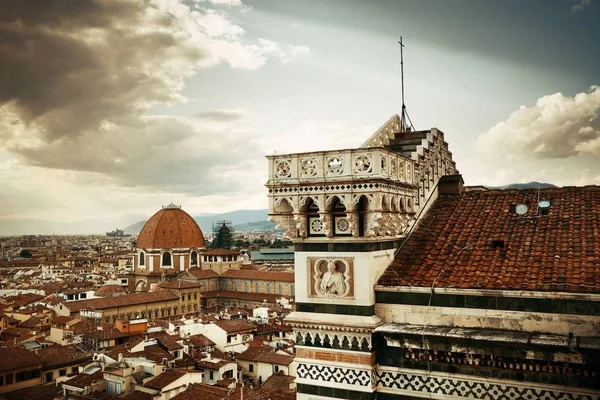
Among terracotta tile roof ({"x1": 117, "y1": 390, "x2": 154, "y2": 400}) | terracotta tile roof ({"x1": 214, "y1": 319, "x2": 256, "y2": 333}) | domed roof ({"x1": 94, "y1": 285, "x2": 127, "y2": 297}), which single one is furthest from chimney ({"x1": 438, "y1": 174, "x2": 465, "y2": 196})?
domed roof ({"x1": 94, "y1": 285, "x2": 127, "y2": 297})

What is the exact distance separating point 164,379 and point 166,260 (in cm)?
4340

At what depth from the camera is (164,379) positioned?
20.7 metres

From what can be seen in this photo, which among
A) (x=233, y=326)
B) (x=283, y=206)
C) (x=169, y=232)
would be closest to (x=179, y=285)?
(x=169, y=232)

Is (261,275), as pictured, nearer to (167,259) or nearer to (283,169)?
(167,259)

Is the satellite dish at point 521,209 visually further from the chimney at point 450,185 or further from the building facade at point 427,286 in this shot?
the chimney at point 450,185

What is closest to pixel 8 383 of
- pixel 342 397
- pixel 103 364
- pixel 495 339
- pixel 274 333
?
pixel 103 364

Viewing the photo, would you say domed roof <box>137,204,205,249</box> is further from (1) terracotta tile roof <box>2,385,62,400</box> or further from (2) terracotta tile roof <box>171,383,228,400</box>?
(2) terracotta tile roof <box>171,383,228,400</box>

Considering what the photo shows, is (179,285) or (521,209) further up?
(521,209)

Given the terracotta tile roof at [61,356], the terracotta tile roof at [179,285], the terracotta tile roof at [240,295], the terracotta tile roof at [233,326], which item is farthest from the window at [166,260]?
the terracotta tile roof at [61,356]

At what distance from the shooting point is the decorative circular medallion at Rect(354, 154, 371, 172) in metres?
A: 6.05

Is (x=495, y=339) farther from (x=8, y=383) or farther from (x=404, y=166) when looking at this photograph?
(x=8, y=383)

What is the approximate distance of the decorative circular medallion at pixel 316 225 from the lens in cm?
652

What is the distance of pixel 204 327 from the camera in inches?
1281

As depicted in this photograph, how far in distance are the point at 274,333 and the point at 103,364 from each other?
43.4 ft
